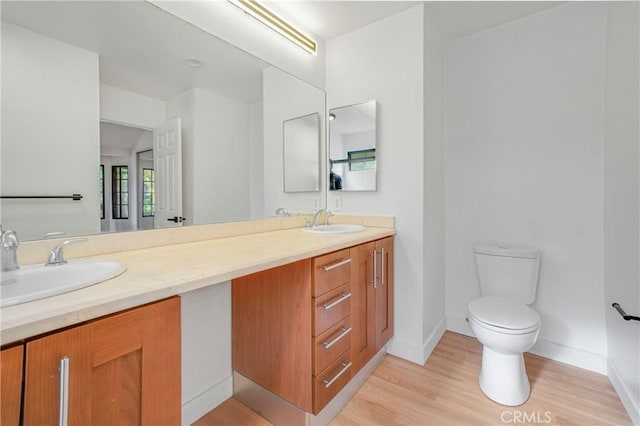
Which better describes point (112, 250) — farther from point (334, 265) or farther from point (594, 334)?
point (594, 334)

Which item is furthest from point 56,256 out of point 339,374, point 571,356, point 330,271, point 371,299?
point 571,356

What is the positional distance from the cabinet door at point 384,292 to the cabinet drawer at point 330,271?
1.20 feet

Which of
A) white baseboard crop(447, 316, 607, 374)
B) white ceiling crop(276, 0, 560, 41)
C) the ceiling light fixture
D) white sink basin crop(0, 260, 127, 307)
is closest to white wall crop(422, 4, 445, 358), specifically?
white ceiling crop(276, 0, 560, 41)

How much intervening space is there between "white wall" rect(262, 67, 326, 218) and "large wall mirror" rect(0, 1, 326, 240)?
0.07 feet

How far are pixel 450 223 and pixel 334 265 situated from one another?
4.52 feet

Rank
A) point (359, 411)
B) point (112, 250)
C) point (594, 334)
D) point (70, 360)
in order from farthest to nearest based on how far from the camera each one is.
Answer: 1. point (594, 334)
2. point (359, 411)
3. point (112, 250)
4. point (70, 360)

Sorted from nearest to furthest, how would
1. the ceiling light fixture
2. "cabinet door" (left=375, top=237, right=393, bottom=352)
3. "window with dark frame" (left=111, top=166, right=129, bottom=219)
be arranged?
"window with dark frame" (left=111, top=166, right=129, bottom=219), the ceiling light fixture, "cabinet door" (left=375, top=237, right=393, bottom=352)

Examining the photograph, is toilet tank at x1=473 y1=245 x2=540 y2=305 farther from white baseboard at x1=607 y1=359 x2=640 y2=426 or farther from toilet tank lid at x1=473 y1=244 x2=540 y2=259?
white baseboard at x1=607 y1=359 x2=640 y2=426

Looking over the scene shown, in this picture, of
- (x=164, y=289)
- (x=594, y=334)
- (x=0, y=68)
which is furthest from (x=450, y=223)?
(x=0, y=68)

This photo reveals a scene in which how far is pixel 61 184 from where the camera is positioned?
3.32 ft

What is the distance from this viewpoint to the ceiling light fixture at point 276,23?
5.24 feet

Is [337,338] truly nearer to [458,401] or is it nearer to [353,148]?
[458,401]

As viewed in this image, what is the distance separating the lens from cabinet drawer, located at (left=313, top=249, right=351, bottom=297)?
1214mm

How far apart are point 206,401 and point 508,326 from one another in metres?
1.59
